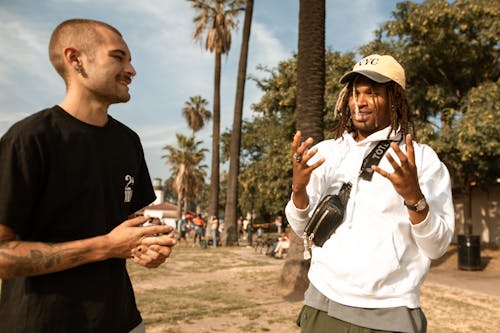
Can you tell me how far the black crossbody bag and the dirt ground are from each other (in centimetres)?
503

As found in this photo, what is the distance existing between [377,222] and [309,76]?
7614 millimetres

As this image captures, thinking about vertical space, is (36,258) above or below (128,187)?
below

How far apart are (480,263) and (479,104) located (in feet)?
18.6

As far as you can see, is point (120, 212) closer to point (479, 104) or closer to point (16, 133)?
point (16, 133)

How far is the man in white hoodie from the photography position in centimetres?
222

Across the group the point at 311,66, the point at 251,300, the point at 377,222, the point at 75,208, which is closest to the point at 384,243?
the point at 377,222

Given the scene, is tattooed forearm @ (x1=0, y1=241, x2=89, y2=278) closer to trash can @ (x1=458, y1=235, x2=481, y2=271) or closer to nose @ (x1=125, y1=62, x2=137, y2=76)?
nose @ (x1=125, y1=62, x2=137, y2=76)

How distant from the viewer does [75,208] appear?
73.0 inches

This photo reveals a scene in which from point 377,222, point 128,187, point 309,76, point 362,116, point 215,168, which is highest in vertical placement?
point 309,76

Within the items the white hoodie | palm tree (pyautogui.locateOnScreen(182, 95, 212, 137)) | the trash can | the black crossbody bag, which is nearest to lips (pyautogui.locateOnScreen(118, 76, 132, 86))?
the black crossbody bag

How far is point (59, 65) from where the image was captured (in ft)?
6.61

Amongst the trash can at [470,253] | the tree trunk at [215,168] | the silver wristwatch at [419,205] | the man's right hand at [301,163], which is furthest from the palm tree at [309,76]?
the tree trunk at [215,168]

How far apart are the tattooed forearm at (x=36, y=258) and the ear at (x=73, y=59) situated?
0.82 m

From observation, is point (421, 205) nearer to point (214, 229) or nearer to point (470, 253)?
point (470, 253)
